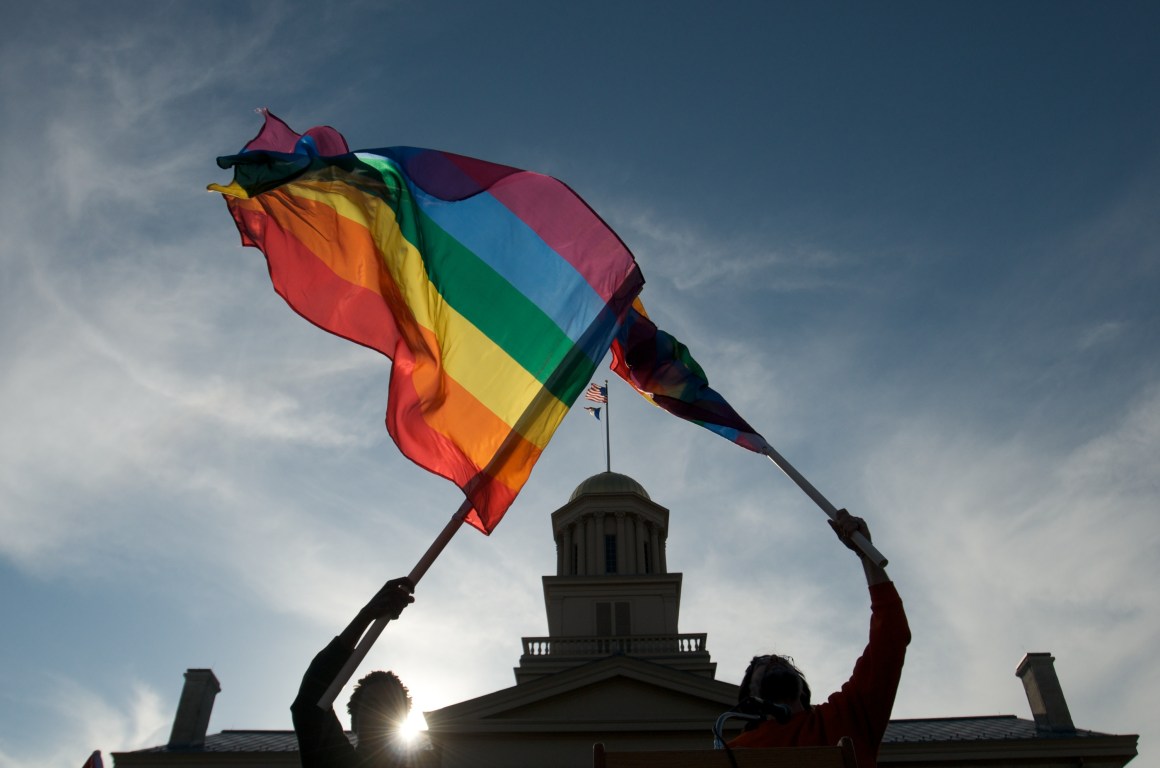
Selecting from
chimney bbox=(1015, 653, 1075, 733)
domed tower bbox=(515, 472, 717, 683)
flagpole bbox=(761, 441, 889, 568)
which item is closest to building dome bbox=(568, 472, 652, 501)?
domed tower bbox=(515, 472, 717, 683)

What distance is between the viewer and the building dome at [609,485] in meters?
39.2

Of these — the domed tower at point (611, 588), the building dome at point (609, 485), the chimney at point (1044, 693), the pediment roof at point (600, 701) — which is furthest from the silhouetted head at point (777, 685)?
the building dome at point (609, 485)

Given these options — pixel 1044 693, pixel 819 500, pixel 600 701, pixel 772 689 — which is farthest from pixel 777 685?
pixel 1044 693

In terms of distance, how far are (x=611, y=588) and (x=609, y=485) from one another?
5.63 m

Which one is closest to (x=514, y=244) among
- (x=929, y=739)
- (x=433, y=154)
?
(x=433, y=154)

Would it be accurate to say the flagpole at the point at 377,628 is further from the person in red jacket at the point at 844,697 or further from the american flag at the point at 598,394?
the american flag at the point at 598,394

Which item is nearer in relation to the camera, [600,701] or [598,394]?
[600,701]

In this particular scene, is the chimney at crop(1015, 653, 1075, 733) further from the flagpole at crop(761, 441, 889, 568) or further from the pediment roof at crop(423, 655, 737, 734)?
the flagpole at crop(761, 441, 889, 568)

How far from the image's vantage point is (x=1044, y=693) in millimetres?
29797

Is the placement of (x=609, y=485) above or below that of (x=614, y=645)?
above

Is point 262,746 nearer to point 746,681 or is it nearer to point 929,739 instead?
point 929,739

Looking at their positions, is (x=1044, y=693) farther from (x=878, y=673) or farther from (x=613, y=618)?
(x=878, y=673)

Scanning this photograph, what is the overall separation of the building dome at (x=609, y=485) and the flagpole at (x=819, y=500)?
3228 cm

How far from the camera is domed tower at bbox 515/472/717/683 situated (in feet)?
104
